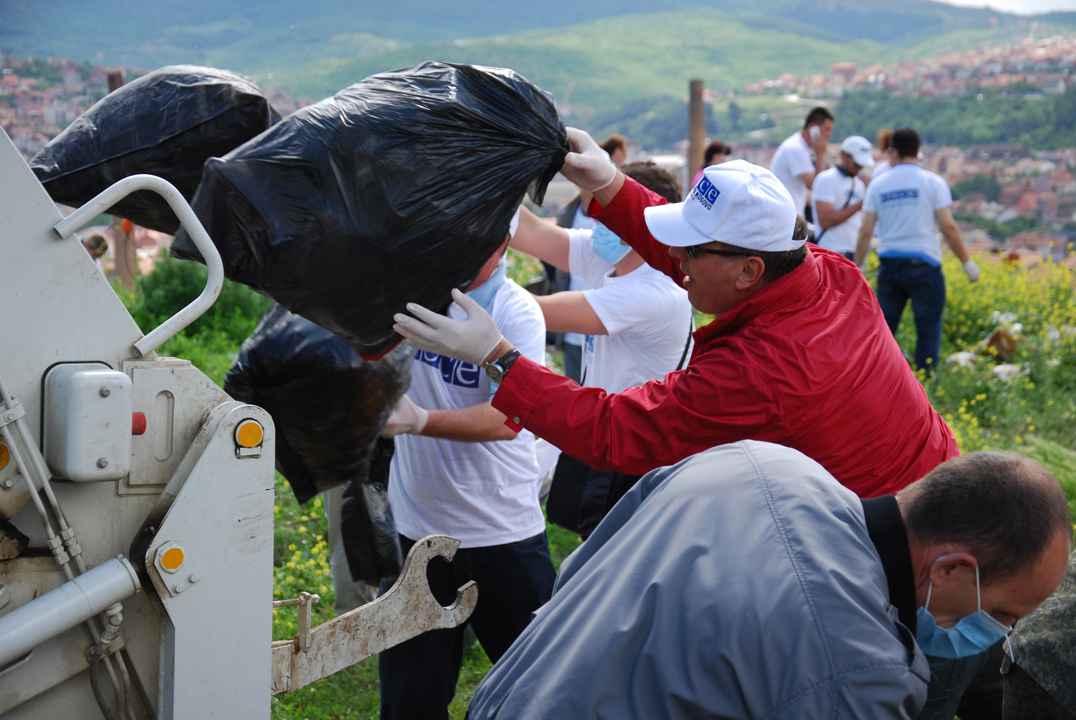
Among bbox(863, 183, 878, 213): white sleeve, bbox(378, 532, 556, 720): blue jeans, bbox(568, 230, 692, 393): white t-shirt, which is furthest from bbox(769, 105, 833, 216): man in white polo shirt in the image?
bbox(378, 532, 556, 720): blue jeans

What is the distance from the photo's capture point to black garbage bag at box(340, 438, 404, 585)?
355 centimetres

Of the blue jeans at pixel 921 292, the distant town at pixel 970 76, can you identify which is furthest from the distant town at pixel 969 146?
the blue jeans at pixel 921 292

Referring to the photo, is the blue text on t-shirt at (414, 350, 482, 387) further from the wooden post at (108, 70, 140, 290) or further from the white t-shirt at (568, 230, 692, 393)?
the wooden post at (108, 70, 140, 290)

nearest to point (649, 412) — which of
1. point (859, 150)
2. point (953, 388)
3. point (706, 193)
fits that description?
point (706, 193)

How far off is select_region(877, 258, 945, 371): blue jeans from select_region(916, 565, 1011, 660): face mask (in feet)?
21.6

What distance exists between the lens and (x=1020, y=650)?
115 inches

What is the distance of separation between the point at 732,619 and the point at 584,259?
8.99 ft

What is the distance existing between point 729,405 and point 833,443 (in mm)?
228

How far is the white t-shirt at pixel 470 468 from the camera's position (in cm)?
314

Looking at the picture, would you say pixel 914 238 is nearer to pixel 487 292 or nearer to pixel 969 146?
pixel 487 292

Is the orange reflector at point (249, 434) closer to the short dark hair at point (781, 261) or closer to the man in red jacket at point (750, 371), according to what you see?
the man in red jacket at point (750, 371)

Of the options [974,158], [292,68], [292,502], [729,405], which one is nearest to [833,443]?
[729,405]

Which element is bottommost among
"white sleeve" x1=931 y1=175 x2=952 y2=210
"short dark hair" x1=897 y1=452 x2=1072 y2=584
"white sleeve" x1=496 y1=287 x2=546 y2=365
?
"white sleeve" x1=931 y1=175 x2=952 y2=210

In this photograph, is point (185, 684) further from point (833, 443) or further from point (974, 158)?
point (974, 158)
